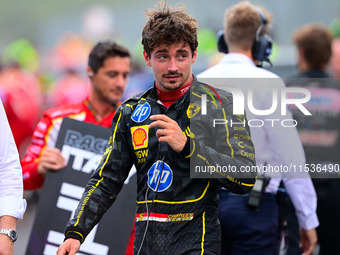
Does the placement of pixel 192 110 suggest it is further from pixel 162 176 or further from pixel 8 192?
pixel 8 192

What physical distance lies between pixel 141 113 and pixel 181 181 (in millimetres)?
422

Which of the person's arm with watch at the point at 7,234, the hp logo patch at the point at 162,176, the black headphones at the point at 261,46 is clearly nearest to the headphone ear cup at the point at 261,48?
the black headphones at the point at 261,46

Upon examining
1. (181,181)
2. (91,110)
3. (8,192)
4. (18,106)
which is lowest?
(8,192)

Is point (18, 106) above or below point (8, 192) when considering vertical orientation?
above

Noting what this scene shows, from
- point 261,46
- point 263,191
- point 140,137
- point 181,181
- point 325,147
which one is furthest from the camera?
point 325,147

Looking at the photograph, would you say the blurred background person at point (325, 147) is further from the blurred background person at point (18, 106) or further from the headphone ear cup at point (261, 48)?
the blurred background person at point (18, 106)

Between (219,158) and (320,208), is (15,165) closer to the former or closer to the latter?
(219,158)

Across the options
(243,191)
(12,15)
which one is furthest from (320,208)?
(12,15)

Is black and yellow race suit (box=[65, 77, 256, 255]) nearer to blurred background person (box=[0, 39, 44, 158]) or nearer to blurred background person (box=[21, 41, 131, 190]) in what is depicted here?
blurred background person (box=[21, 41, 131, 190])

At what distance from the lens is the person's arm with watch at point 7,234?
341cm

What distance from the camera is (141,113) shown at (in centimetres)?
356

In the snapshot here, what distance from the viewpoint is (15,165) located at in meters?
3.66

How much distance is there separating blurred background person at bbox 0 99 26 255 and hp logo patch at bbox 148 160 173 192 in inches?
28.4

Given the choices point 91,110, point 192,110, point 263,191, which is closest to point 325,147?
point 263,191
